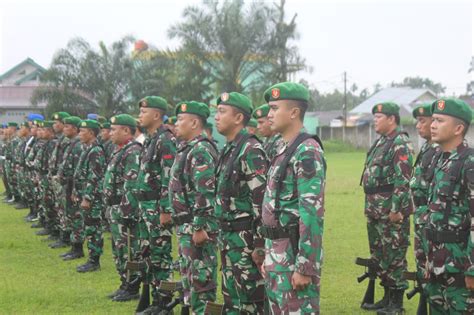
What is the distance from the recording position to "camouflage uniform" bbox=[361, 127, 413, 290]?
20.5ft

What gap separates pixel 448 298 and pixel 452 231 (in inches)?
20.1

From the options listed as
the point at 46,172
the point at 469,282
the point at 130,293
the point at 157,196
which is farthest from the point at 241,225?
the point at 46,172

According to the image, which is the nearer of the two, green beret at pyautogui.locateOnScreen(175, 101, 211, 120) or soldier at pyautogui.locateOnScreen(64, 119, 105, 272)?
green beret at pyautogui.locateOnScreen(175, 101, 211, 120)

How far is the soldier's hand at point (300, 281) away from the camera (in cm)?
361

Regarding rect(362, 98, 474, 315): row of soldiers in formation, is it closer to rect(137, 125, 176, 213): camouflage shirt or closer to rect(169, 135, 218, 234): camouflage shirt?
rect(169, 135, 218, 234): camouflage shirt

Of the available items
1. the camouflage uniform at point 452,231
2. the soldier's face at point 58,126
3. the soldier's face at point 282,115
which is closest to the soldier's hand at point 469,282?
the camouflage uniform at point 452,231

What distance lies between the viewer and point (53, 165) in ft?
33.5

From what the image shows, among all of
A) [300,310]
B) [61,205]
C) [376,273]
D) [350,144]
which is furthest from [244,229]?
[350,144]

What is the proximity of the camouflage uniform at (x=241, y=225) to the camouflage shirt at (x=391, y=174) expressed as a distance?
2.10 meters

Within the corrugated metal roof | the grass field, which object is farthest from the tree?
the grass field

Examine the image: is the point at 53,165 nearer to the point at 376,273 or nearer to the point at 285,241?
the point at 376,273

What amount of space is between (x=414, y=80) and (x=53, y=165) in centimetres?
10116

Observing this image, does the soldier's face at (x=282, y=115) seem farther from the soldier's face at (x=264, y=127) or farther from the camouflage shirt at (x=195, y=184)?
the soldier's face at (x=264, y=127)

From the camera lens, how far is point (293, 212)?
150 inches
